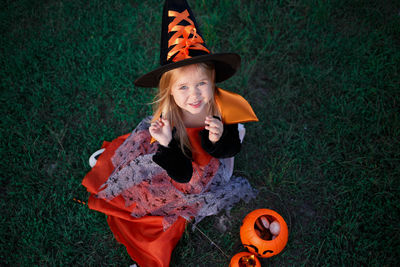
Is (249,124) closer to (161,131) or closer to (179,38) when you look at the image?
(161,131)

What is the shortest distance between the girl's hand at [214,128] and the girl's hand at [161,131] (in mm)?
287

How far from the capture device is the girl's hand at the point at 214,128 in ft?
6.12

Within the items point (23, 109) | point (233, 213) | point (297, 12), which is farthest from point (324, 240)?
point (23, 109)

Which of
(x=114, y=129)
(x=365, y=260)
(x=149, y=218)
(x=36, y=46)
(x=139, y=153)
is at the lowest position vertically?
(x=365, y=260)

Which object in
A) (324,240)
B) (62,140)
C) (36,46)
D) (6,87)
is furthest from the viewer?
(36,46)

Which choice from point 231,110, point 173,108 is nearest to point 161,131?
point 173,108

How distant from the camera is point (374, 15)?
3625mm

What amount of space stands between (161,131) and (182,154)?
26 cm

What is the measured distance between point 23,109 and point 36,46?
0.97 m

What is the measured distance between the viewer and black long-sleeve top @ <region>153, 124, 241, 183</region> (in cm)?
197

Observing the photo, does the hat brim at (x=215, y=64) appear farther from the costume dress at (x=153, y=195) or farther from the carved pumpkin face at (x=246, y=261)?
the carved pumpkin face at (x=246, y=261)

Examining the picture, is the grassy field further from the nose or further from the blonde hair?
the nose

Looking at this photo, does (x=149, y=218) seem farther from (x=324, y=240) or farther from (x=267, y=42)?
(x=267, y=42)

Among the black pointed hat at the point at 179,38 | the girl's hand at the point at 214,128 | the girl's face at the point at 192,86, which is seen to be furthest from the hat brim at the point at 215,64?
the girl's hand at the point at 214,128
